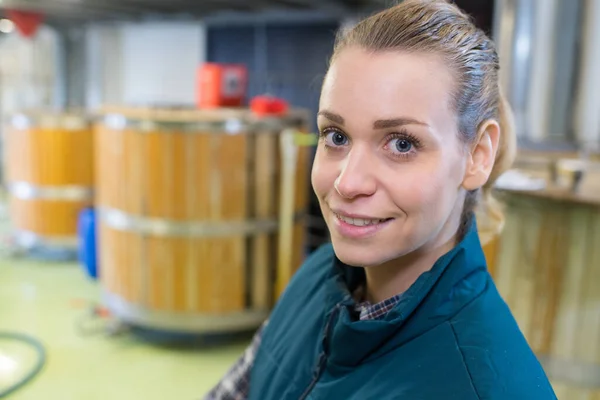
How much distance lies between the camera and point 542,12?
3557 mm

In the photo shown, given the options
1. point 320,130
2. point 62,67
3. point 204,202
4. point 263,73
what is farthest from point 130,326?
point 62,67

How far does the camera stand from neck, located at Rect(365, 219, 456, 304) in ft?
3.86

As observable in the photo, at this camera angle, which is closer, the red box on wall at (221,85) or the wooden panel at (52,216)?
the red box on wall at (221,85)

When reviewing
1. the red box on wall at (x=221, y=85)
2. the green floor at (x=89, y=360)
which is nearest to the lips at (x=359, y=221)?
the green floor at (x=89, y=360)

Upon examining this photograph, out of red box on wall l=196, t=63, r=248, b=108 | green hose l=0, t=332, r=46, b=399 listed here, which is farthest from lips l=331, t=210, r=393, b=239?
red box on wall l=196, t=63, r=248, b=108

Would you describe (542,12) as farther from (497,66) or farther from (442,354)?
(442,354)

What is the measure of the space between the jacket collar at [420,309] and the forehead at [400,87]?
0.28 meters

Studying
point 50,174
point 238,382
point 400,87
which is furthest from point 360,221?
point 50,174

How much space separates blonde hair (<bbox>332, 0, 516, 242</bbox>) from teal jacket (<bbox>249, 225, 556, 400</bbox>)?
0.18 m

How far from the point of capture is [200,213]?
12.3 ft

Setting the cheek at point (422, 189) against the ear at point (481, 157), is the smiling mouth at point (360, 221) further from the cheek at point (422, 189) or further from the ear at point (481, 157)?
the ear at point (481, 157)

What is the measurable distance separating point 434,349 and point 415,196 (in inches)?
11.0

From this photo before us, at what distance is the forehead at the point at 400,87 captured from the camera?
1030mm

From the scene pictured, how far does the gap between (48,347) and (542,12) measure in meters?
4.10
